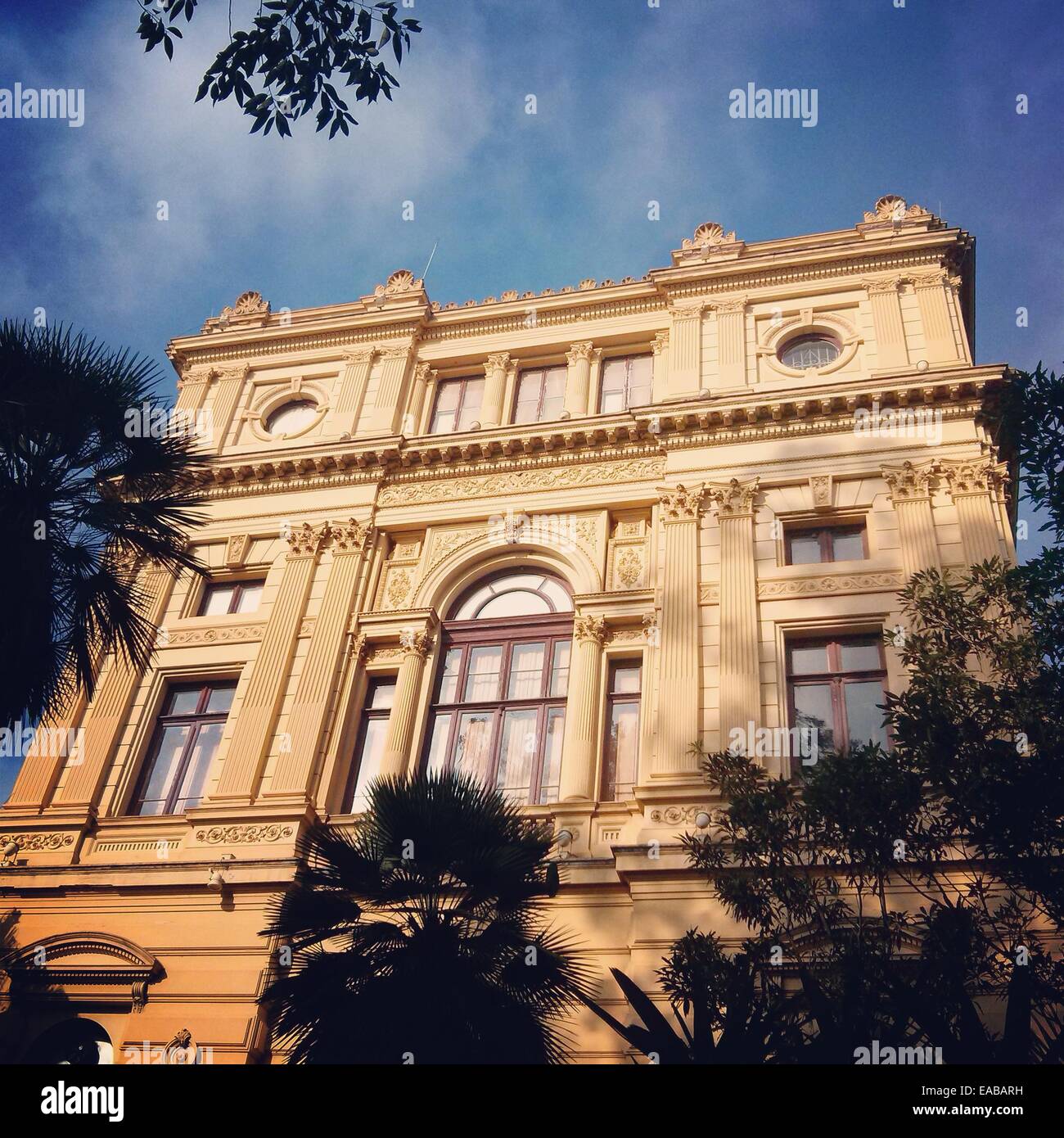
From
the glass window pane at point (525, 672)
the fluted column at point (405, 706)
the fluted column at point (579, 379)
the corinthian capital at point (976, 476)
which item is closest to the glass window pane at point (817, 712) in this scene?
the corinthian capital at point (976, 476)

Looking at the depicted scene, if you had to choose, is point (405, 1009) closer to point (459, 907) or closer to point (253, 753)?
point (459, 907)

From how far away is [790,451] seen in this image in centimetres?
2061

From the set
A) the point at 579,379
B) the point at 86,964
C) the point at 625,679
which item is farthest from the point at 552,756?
the point at 579,379

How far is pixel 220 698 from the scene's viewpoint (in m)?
20.9

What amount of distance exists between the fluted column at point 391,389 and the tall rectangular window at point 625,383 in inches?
167

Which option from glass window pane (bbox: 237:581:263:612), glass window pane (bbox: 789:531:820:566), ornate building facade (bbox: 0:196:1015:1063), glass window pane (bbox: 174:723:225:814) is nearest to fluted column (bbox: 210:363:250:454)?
ornate building facade (bbox: 0:196:1015:1063)

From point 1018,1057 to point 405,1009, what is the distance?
5.41 meters

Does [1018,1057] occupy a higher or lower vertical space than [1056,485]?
lower

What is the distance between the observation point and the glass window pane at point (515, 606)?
2097 centimetres

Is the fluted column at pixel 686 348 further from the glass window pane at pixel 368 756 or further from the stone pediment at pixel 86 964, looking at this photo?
the stone pediment at pixel 86 964

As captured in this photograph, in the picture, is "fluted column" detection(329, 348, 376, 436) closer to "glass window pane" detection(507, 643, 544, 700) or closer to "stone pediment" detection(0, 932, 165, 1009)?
"glass window pane" detection(507, 643, 544, 700)

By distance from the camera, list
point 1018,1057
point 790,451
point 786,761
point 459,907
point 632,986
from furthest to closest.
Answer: point 790,451, point 786,761, point 459,907, point 632,986, point 1018,1057
